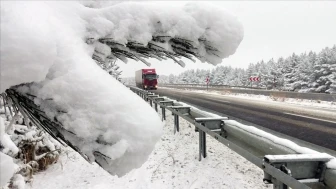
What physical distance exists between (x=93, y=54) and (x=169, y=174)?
15.4 ft

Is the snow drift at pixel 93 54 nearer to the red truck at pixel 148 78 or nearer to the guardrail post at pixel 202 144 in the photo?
the guardrail post at pixel 202 144

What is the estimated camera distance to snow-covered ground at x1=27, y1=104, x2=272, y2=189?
5051mm

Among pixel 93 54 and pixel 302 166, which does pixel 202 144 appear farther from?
pixel 93 54

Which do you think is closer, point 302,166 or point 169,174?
point 302,166

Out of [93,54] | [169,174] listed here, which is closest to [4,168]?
[93,54]

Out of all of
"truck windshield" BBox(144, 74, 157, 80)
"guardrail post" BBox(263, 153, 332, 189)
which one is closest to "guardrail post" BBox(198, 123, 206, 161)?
"guardrail post" BBox(263, 153, 332, 189)

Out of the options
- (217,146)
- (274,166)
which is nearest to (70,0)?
(274,166)

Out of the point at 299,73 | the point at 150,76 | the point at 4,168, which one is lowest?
the point at 4,168

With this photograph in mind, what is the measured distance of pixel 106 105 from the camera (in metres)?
0.86

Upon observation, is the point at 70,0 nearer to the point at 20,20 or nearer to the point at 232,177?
the point at 20,20

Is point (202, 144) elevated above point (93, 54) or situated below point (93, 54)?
below

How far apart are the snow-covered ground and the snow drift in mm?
4232

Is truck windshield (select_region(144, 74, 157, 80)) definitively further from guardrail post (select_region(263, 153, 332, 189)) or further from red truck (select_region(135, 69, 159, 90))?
guardrail post (select_region(263, 153, 332, 189))

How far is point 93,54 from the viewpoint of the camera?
3.83 ft
